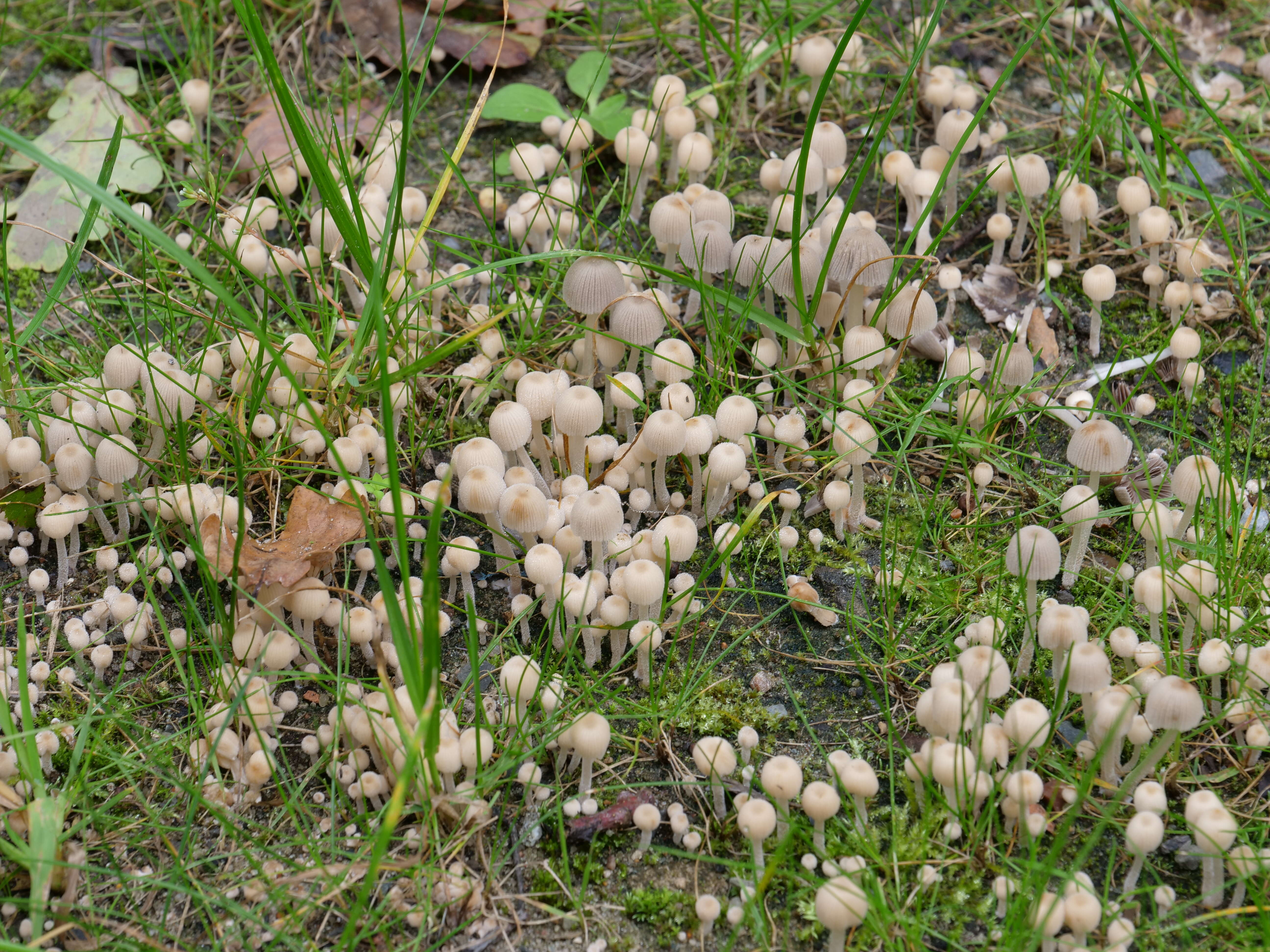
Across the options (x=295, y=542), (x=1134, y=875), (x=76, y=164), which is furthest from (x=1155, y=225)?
(x=76, y=164)

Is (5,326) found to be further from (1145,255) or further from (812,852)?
(1145,255)

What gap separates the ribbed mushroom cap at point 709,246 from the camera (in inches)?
125

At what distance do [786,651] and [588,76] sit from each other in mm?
2310

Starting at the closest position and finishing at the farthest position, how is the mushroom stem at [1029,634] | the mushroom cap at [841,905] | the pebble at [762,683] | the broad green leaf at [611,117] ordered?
1. the mushroom cap at [841,905]
2. the mushroom stem at [1029,634]
3. the pebble at [762,683]
4. the broad green leaf at [611,117]

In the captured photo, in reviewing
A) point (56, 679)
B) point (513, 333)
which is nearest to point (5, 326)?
point (56, 679)

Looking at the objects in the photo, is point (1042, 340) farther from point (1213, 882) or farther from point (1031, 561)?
point (1213, 882)

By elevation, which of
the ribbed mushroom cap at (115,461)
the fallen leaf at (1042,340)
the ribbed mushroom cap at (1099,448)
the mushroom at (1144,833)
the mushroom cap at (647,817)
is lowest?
the mushroom cap at (647,817)

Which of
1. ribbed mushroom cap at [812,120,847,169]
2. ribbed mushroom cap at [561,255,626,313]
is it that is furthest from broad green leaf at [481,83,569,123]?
ribbed mushroom cap at [561,255,626,313]

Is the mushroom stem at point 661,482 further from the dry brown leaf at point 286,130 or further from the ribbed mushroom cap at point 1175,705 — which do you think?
the dry brown leaf at point 286,130

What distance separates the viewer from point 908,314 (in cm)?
316

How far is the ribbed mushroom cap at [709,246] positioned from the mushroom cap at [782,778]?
4.60 feet

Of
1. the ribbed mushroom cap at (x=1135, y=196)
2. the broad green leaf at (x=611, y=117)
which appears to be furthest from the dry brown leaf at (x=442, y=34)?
the ribbed mushroom cap at (x=1135, y=196)

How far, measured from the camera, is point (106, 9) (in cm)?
442

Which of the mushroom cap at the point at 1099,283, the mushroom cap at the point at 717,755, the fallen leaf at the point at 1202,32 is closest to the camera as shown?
the mushroom cap at the point at 717,755
